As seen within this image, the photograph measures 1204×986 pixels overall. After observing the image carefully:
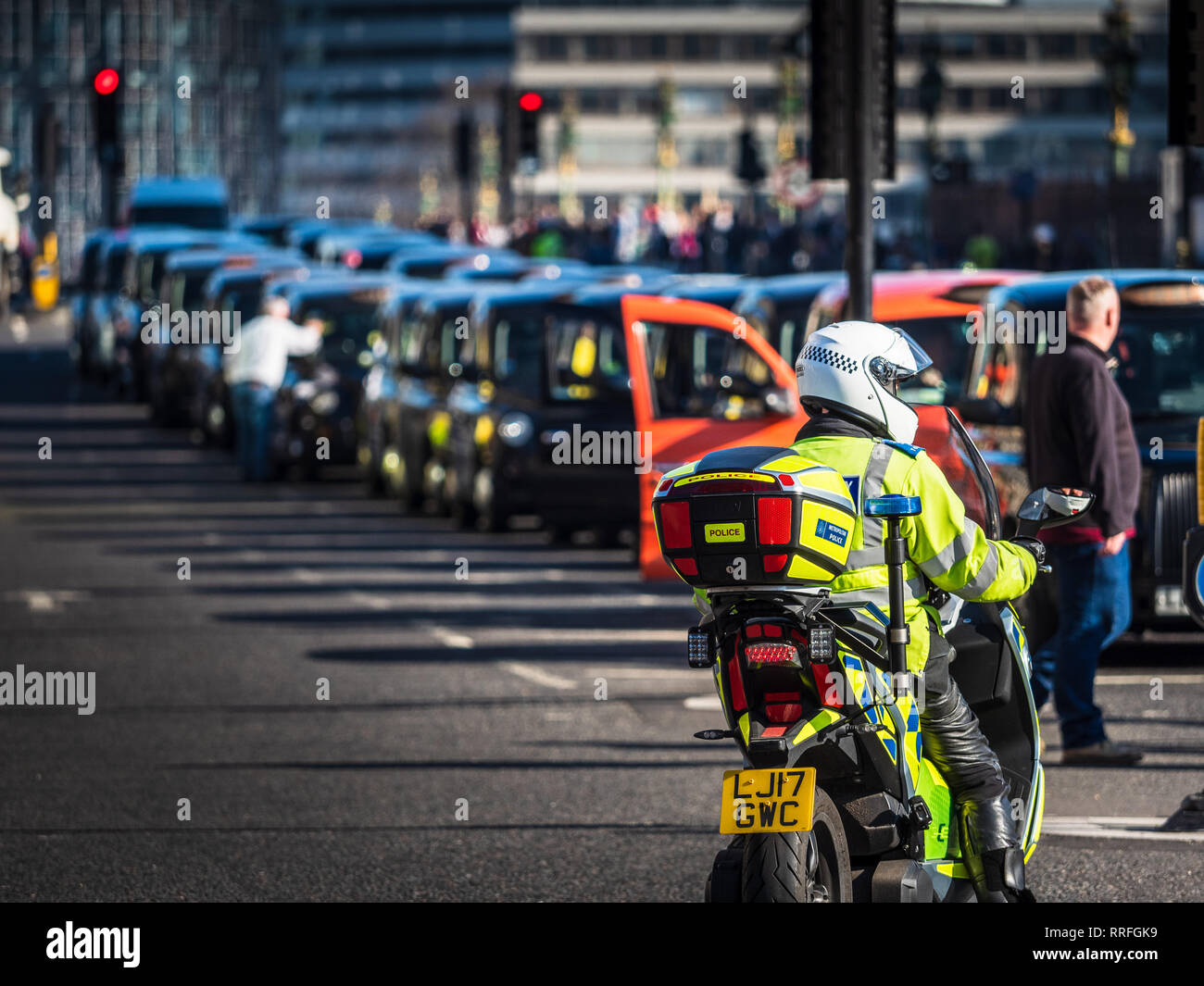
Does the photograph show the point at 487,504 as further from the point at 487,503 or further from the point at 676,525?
the point at 676,525

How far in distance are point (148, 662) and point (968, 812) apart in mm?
7749

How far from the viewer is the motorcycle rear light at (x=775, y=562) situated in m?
5.96

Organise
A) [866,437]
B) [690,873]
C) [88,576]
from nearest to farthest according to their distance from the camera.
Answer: [866,437]
[690,873]
[88,576]

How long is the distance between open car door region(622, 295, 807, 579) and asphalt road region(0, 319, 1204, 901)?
943mm

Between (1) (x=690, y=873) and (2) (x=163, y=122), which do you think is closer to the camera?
(1) (x=690, y=873)

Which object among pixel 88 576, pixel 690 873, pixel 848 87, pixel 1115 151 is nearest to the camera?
pixel 690 873

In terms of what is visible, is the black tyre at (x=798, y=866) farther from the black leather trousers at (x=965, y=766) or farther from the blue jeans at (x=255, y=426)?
the blue jeans at (x=255, y=426)

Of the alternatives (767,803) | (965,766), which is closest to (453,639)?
(965,766)

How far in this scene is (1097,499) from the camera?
10.5m

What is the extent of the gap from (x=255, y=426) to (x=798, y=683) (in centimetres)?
1970

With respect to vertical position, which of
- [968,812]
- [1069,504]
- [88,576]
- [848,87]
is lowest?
[88,576]

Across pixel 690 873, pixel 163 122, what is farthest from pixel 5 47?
pixel 690 873
